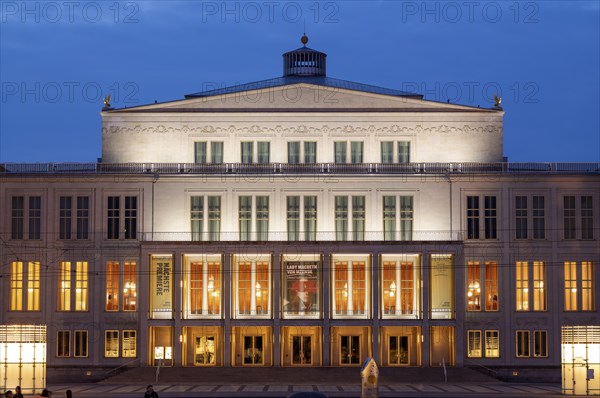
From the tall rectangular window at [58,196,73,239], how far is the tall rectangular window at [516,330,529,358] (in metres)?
33.4

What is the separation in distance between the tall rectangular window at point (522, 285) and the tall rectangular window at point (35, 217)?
3483 centimetres

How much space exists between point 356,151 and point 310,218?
6.60 meters

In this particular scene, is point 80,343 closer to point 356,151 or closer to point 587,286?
point 356,151

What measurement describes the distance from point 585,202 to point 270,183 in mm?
23032

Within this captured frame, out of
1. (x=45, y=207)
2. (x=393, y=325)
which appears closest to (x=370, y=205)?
(x=393, y=325)

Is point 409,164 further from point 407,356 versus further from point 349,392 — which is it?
point 349,392

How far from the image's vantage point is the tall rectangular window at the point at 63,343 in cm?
7875

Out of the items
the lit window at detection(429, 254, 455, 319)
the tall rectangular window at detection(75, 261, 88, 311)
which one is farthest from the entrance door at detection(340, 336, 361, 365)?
the tall rectangular window at detection(75, 261, 88, 311)

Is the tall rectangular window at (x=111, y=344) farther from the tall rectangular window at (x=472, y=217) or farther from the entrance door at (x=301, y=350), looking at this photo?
the tall rectangular window at (x=472, y=217)

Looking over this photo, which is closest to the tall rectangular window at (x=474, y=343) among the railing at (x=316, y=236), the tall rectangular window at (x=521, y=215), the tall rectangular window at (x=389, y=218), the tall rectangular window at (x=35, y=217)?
the railing at (x=316, y=236)

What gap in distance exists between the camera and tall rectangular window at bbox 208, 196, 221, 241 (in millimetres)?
80062

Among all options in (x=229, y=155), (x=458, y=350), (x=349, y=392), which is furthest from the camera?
(x=229, y=155)

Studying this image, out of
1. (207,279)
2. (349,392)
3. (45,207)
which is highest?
(45,207)

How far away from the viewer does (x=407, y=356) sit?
78438 mm
